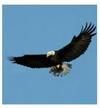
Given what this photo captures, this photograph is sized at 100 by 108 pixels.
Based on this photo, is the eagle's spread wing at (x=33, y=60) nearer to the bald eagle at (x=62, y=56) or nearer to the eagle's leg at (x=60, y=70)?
the bald eagle at (x=62, y=56)

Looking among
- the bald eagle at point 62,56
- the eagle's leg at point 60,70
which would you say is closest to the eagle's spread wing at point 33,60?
the bald eagle at point 62,56

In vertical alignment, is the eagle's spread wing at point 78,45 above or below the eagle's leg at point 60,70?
above

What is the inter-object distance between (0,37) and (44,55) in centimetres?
76

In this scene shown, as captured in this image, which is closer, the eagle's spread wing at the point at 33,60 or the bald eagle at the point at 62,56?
the bald eagle at the point at 62,56

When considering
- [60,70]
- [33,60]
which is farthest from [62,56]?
[33,60]

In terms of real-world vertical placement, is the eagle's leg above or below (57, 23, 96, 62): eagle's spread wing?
below

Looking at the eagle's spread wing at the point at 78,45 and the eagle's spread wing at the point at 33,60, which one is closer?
the eagle's spread wing at the point at 78,45

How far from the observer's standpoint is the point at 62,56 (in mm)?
8570

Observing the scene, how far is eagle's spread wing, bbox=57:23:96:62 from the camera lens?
8367mm

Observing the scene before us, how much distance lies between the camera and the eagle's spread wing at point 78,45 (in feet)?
27.5

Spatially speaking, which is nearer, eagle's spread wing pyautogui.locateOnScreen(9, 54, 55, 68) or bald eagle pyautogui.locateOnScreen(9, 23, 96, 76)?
bald eagle pyautogui.locateOnScreen(9, 23, 96, 76)

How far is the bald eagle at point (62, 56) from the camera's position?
839cm

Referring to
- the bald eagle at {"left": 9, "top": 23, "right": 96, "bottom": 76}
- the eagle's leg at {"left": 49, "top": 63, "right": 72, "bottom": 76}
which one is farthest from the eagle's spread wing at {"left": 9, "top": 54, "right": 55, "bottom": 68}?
the eagle's leg at {"left": 49, "top": 63, "right": 72, "bottom": 76}

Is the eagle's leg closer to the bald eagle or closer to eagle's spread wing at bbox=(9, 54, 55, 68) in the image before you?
the bald eagle
